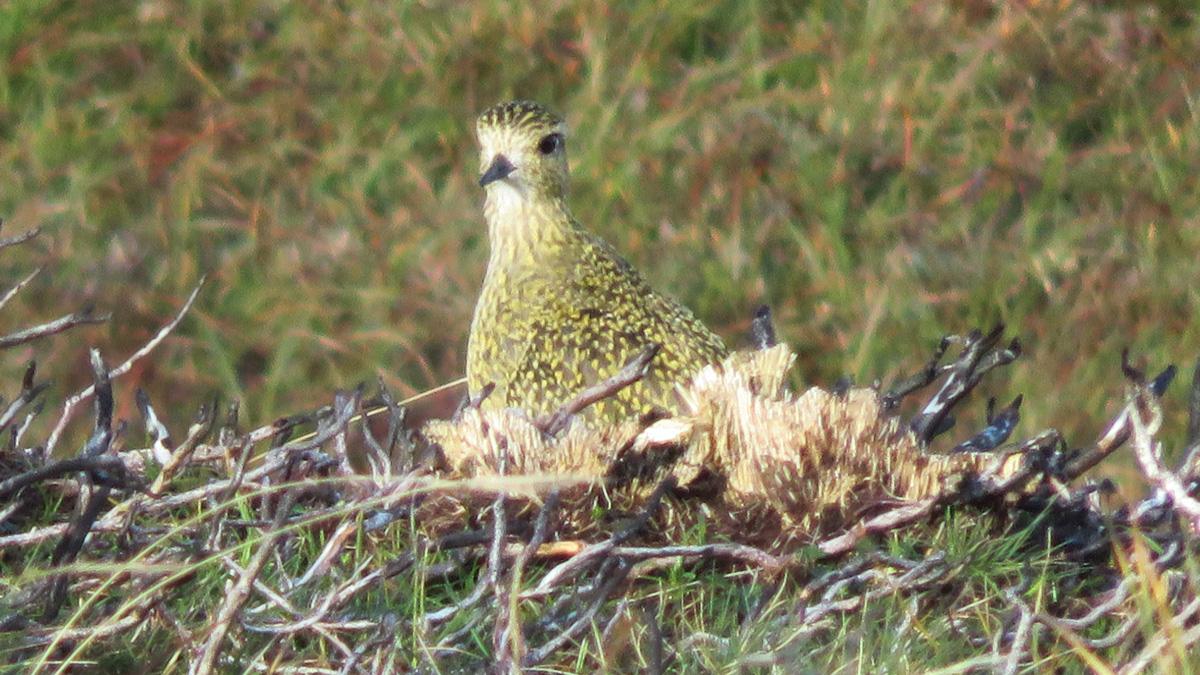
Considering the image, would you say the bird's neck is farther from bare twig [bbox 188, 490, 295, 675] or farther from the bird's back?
bare twig [bbox 188, 490, 295, 675]

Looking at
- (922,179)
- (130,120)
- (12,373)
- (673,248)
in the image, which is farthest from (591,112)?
(12,373)

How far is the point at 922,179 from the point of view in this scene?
7.12m

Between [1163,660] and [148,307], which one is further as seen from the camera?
[148,307]

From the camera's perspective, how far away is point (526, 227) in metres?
4.92

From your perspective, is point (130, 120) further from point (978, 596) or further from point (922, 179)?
point (978, 596)

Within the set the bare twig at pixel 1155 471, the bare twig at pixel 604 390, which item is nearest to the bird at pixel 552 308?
the bare twig at pixel 604 390

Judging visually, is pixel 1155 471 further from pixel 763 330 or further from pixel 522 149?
pixel 522 149

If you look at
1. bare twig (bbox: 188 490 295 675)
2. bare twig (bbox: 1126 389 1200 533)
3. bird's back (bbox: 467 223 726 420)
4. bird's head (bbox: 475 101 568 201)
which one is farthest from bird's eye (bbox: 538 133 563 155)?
bare twig (bbox: 188 490 295 675)

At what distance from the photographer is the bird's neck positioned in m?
4.84

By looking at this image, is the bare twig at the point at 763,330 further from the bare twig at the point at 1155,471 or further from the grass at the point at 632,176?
the grass at the point at 632,176

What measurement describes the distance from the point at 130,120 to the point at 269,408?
1.39m

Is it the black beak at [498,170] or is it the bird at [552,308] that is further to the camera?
the black beak at [498,170]

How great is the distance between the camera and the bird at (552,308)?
4.32m

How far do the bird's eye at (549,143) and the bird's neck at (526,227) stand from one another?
12 cm
